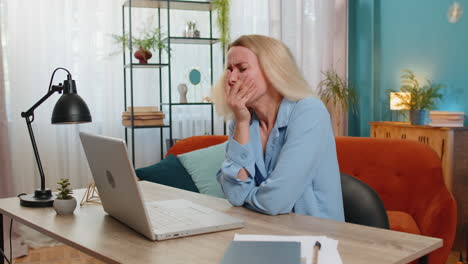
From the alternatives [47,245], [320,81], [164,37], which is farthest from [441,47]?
[47,245]

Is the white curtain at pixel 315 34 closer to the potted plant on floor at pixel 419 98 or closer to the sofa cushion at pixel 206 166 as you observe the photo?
the potted plant on floor at pixel 419 98

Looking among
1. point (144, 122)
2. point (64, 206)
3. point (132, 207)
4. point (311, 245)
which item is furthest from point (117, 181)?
point (144, 122)

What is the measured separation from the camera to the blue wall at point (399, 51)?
4238 mm

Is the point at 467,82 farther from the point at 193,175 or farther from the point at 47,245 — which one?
the point at 47,245

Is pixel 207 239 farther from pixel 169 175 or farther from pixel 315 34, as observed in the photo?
pixel 315 34

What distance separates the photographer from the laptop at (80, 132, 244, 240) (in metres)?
1.28

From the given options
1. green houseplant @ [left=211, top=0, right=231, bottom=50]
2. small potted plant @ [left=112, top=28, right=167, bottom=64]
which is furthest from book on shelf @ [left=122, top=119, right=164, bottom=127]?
green houseplant @ [left=211, top=0, right=231, bottom=50]

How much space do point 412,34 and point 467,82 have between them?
30.7 inches

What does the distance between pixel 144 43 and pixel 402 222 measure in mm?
2443

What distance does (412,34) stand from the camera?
4.68 m

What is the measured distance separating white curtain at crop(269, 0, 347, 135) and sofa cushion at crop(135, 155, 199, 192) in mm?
2227

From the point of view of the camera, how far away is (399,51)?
15.8ft

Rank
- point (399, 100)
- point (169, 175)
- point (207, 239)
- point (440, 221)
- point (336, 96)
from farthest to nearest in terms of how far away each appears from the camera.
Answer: point (336, 96)
point (399, 100)
point (169, 175)
point (440, 221)
point (207, 239)

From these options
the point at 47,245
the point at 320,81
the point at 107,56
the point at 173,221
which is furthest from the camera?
the point at 320,81
